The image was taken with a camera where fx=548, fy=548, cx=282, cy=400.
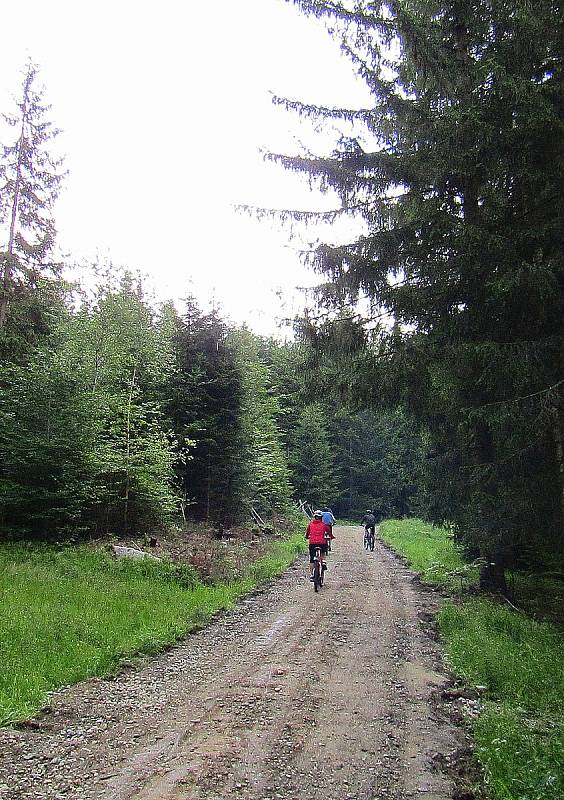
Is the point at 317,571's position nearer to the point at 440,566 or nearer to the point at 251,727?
the point at 440,566

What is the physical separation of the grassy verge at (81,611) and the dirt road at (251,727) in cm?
37

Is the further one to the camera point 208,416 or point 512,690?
point 208,416

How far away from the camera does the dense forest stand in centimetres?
737

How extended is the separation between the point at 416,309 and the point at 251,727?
6633 mm

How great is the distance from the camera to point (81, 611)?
882 cm

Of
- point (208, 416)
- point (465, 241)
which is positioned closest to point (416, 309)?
point (465, 241)

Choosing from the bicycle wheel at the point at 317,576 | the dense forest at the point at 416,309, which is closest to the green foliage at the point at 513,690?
the dense forest at the point at 416,309

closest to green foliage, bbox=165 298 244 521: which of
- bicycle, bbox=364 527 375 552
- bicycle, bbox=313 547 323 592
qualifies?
bicycle, bbox=364 527 375 552

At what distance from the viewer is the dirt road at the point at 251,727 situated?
415cm

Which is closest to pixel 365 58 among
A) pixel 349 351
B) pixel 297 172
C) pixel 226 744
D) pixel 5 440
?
pixel 297 172

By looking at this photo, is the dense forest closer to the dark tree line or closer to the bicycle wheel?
the dark tree line

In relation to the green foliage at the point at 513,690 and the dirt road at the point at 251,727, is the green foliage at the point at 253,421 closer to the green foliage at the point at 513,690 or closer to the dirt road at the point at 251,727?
the green foliage at the point at 513,690

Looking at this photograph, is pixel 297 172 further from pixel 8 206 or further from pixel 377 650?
pixel 8 206

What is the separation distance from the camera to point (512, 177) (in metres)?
7.98
